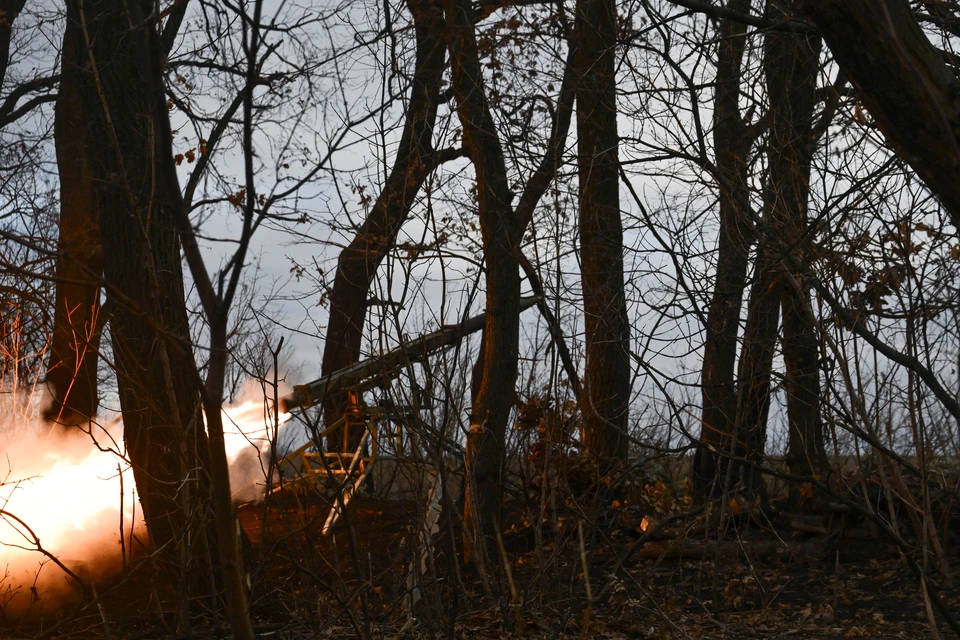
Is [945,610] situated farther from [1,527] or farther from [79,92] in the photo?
[1,527]

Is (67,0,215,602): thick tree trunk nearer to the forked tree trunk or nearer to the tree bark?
the forked tree trunk

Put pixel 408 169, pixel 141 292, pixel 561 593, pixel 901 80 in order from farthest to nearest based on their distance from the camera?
pixel 141 292, pixel 561 593, pixel 408 169, pixel 901 80

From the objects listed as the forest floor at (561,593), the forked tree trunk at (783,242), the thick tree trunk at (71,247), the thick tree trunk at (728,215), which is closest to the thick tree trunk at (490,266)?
the forest floor at (561,593)

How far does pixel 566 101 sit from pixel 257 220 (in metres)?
5.54

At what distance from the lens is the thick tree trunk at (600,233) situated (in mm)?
7094

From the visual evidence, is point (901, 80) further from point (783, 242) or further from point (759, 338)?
point (759, 338)

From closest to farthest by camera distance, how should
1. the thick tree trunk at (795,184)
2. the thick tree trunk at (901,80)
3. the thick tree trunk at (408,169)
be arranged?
the thick tree trunk at (901,80) < the thick tree trunk at (408,169) < the thick tree trunk at (795,184)

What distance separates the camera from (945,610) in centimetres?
531

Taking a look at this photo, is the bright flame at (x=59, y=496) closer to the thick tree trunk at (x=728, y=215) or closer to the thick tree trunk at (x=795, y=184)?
the thick tree trunk at (x=728, y=215)

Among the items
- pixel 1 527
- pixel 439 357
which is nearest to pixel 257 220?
pixel 439 357

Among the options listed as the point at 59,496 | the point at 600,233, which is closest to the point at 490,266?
the point at 600,233

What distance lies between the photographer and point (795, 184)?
6012mm

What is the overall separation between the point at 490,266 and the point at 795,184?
344 centimetres

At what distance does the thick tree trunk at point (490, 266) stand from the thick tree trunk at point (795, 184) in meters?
2.33
